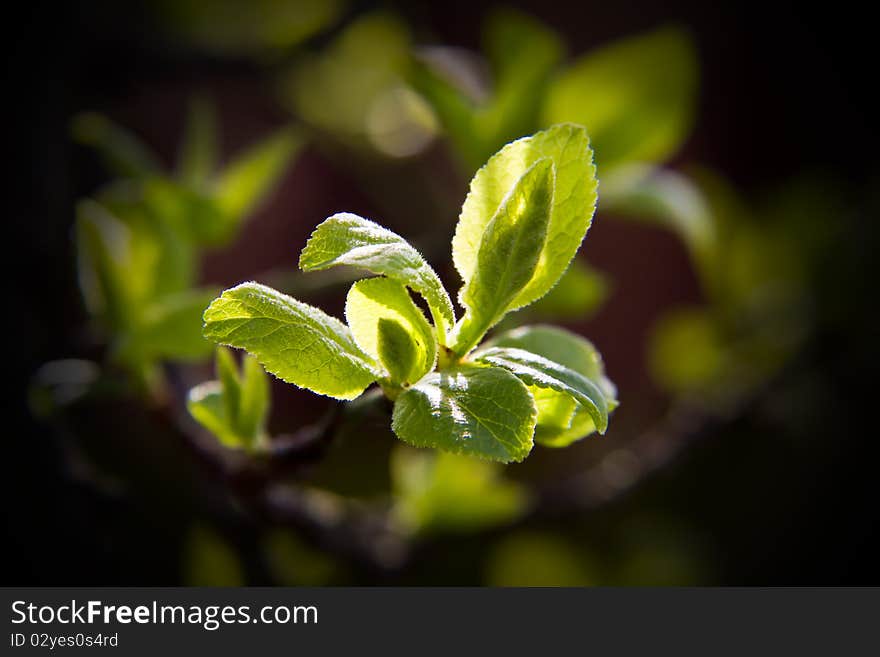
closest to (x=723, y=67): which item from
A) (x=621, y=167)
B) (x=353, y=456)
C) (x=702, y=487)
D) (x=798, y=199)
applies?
(x=798, y=199)

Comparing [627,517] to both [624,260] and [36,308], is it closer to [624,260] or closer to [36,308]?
[624,260]

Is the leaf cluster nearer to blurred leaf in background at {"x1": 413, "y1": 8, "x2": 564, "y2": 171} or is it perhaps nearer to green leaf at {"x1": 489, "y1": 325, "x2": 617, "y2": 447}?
green leaf at {"x1": 489, "y1": 325, "x2": 617, "y2": 447}

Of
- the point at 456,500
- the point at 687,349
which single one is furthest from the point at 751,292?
the point at 456,500

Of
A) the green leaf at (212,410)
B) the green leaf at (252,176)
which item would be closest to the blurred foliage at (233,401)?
the green leaf at (212,410)

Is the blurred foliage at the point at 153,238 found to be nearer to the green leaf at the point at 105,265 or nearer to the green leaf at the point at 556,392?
the green leaf at the point at 105,265

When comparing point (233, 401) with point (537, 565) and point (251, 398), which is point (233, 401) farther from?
point (537, 565)
